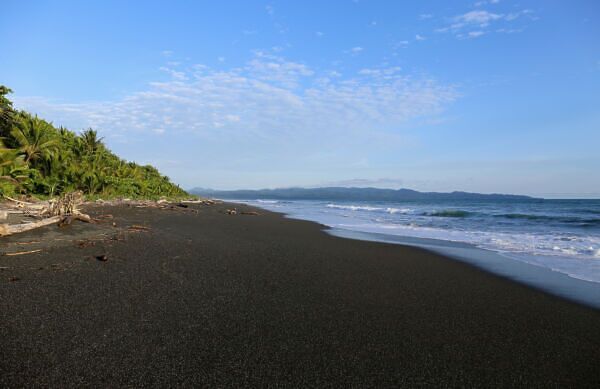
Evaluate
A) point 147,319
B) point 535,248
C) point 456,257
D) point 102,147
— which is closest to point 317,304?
point 147,319

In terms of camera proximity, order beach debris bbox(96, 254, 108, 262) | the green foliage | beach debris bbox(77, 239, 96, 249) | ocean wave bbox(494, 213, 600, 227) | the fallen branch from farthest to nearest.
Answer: ocean wave bbox(494, 213, 600, 227) < the green foliage < the fallen branch < beach debris bbox(77, 239, 96, 249) < beach debris bbox(96, 254, 108, 262)

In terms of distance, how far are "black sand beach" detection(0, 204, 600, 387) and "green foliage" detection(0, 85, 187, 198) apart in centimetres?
835

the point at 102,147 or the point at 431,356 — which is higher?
the point at 102,147

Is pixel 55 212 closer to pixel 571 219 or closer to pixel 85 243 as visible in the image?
pixel 85 243

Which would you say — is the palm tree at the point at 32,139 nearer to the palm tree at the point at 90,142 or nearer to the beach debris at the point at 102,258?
the palm tree at the point at 90,142

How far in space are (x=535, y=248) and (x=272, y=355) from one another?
10873 mm

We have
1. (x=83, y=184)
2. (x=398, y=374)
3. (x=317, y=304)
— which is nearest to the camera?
(x=398, y=374)

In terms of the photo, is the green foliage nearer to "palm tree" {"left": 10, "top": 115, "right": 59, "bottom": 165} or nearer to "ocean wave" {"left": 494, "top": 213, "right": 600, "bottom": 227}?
"palm tree" {"left": 10, "top": 115, "right": 59, "bottom": 165}

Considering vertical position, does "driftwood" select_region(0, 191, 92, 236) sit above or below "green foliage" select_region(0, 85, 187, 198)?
below

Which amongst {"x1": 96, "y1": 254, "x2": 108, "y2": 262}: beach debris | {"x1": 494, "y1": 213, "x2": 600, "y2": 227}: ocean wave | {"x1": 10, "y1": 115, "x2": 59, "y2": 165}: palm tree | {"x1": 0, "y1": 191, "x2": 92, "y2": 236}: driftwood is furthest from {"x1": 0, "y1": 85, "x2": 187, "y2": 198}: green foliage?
{"x1": 494, "y1": 213, "x2": 600, "y2": 227}: ocean wave

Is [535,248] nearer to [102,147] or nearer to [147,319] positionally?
[147,319]

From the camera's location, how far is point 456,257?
29.2 ft

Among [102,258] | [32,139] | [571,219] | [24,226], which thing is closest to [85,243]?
[102,258]

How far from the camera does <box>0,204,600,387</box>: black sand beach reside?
2750 millimetres
